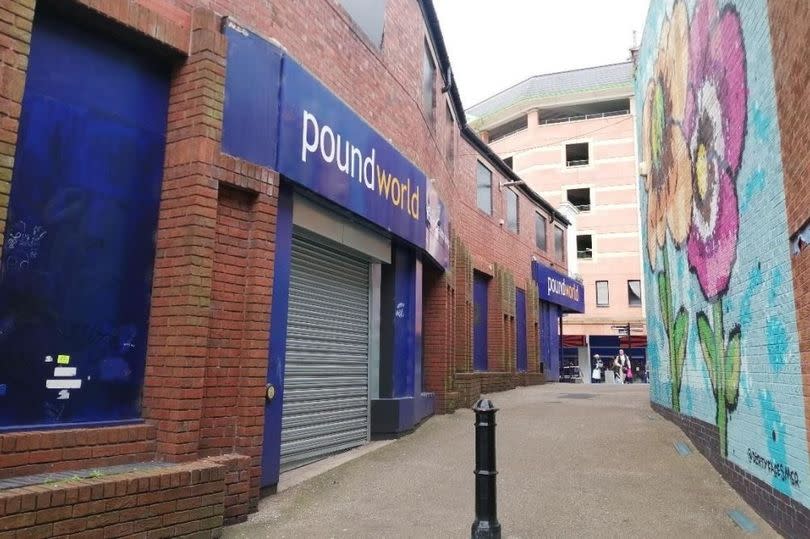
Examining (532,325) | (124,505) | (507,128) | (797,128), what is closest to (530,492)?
(124,505)

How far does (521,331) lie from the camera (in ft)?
63.5

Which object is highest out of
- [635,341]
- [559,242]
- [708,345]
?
[559,242]

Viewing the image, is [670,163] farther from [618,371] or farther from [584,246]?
[584,246]

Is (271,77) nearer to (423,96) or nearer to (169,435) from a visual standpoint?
(169,435)

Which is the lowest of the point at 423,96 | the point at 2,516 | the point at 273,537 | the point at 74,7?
the point at 273,537

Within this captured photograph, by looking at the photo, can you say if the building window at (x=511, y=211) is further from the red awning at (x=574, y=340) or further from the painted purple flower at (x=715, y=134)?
the red awning at (x=574, y=340)

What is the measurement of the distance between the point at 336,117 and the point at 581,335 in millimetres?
35637

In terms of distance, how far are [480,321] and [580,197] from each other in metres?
29.0

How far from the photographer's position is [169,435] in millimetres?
4406

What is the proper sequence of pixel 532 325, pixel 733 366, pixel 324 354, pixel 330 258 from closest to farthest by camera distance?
pixel 733 366 → pixel 324 354 → pixel 330 258 → pixel 532 325

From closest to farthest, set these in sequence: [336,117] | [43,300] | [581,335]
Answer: [43,300], [336,117], [581,335]

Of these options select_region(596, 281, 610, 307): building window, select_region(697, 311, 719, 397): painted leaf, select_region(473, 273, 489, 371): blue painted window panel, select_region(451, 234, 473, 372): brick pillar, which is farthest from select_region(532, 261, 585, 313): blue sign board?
select_region(596, 281, 610, 307): building window

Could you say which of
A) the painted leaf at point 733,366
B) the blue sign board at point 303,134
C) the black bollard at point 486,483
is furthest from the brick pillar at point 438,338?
the black bollard at point 486,483

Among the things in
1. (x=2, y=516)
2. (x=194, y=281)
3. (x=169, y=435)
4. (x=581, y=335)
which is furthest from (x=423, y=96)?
(x=581, y=335)
